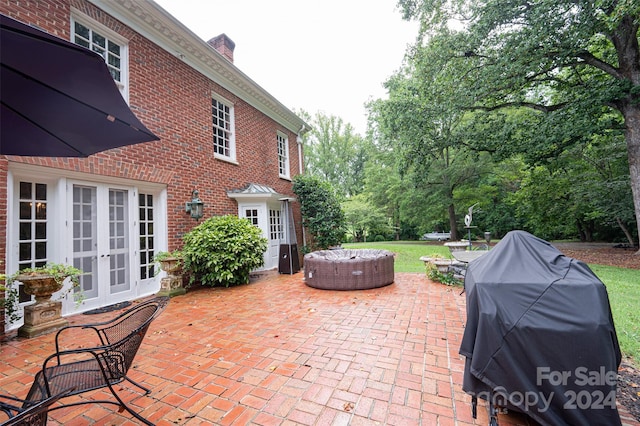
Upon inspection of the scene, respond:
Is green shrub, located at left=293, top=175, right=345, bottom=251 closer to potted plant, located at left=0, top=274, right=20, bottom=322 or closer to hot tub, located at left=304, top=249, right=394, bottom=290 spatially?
hot tub, located at left=304, top=249, right=394, bottom=290

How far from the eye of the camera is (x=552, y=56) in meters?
7.80

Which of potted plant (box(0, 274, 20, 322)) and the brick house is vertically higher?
the brick house

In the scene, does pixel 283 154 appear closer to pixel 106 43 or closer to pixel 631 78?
pixel 106 43

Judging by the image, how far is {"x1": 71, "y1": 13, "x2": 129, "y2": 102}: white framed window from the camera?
461 cm

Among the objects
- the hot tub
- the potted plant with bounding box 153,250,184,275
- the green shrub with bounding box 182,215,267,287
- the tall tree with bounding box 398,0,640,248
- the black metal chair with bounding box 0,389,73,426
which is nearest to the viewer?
the black metal chair with bounding box 0,389,73,426

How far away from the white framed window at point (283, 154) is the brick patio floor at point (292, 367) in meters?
6.80

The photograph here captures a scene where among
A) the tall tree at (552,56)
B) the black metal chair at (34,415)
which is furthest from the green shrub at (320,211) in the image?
the black metal chair at (34,415)

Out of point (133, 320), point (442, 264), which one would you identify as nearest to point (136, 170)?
point (133, 320)

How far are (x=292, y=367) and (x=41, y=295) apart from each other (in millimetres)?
3715

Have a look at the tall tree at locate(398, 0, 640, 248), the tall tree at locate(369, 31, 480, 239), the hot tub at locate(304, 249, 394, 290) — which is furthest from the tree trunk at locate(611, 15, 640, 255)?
the hot tub at locate(304, 249, 394, 290)

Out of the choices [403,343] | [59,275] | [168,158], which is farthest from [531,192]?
[59,275]

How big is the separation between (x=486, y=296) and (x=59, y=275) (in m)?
5.09

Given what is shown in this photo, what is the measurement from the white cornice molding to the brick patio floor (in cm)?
563

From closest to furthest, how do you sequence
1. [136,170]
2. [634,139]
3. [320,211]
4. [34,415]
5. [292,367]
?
[34,415]
[292,367]
[136,170]
[634,139]
[320,211]
